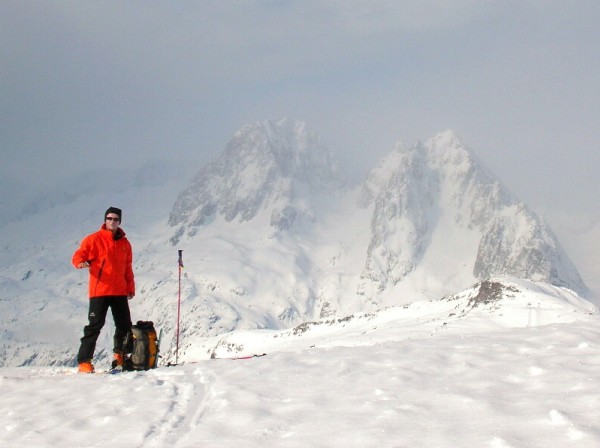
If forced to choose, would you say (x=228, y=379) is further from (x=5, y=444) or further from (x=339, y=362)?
(x=5, y=444)

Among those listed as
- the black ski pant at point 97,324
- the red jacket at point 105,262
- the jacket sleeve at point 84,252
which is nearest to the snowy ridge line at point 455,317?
the black ski pant at point 97,324

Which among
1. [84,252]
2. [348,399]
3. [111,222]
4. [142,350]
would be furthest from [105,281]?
[348,399]

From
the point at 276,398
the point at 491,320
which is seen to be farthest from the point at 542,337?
the point at 491,320

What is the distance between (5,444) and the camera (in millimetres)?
6363

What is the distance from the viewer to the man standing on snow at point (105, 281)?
37.1 ft

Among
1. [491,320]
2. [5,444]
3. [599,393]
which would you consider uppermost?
[599,393]

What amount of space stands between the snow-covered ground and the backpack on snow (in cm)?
119

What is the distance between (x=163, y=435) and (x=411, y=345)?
603 cm

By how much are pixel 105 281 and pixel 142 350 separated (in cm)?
161

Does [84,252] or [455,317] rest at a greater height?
[84,252]

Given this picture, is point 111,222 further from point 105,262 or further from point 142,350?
point 142,350

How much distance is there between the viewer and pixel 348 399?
736cm

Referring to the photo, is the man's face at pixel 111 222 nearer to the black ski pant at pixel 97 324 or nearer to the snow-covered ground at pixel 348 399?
the black ski pant at pixel 97 324

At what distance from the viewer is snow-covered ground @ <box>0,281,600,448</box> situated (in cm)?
593
